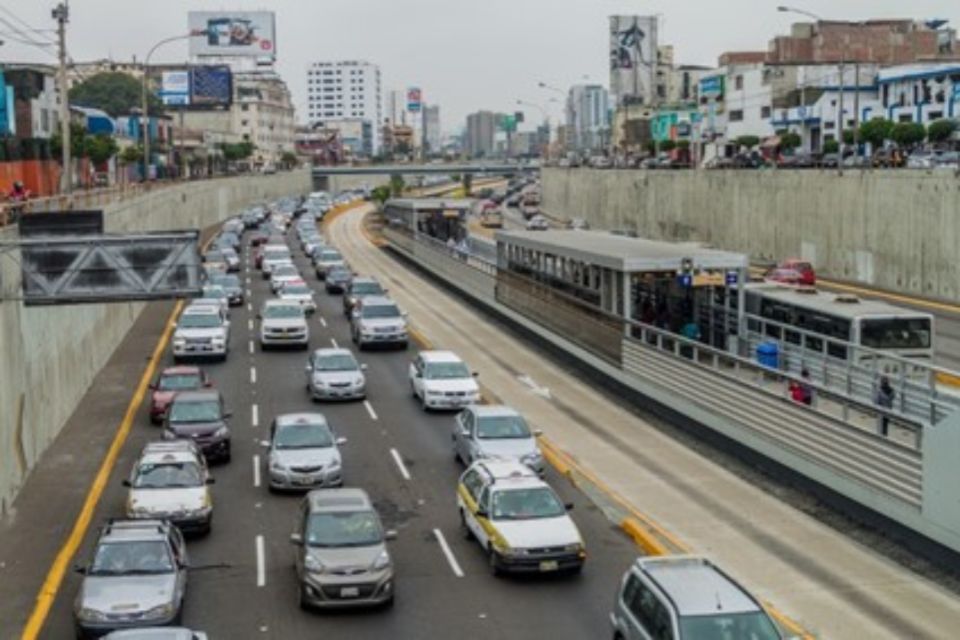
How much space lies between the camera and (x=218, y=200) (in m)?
120

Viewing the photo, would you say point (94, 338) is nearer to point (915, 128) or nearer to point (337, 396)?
point (337, 396)

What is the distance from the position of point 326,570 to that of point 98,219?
17.0 meters

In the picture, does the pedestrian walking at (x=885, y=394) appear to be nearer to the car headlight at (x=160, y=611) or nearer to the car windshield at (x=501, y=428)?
the car windshield at (x=501, y=428)

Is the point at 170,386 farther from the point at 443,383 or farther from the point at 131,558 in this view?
the point at 131,558

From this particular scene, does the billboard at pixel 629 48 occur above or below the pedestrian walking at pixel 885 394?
above

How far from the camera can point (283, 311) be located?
150ft

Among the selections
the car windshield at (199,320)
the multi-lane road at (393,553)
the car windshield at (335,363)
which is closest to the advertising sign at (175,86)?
the car windshield at (199,320)

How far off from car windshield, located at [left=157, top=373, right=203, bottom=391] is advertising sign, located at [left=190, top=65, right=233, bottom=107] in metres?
142

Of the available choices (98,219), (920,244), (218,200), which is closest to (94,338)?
(98,219)

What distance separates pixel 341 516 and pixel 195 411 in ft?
32.8

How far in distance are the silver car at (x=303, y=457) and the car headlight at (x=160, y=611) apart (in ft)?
25.5

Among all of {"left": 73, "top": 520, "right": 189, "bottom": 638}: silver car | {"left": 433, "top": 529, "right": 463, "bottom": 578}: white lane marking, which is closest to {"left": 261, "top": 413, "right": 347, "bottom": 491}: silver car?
{"left": 433, "top": 529, "right": 463, "bottom": 578}: white lane marking

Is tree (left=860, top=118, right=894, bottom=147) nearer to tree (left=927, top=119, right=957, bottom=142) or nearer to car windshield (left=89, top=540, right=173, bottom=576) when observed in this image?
tree (left=927, top=119, right=957, bottom=142)

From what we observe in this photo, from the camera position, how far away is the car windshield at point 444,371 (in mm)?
34656
